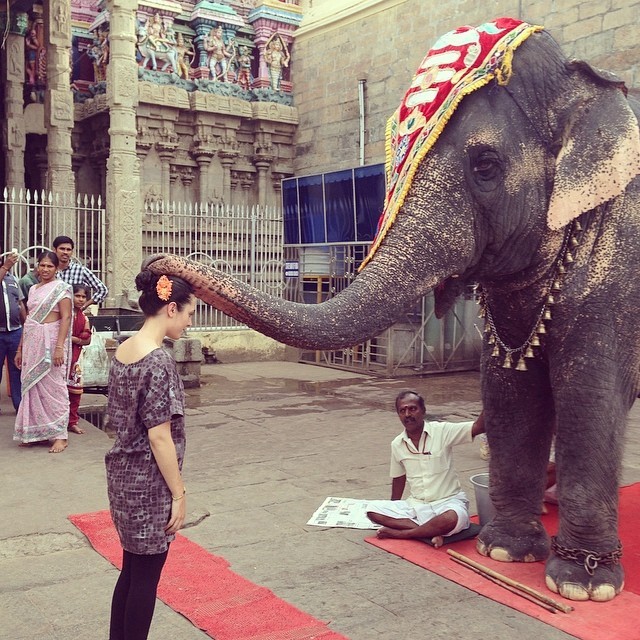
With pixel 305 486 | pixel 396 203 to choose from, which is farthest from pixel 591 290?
pixel 305 486

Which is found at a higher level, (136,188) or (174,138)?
(174,138)

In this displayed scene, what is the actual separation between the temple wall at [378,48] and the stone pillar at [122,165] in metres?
4.75

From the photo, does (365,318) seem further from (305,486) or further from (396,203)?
(305,486)

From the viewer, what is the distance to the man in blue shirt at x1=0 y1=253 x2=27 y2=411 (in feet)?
22.1

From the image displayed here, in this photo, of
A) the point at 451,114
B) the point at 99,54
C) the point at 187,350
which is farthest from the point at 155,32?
the point at 451,114

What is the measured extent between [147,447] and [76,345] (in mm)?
4420

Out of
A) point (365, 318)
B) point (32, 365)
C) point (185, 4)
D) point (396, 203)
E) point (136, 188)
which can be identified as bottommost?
point (32, 365)

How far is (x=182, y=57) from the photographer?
51.9 ft

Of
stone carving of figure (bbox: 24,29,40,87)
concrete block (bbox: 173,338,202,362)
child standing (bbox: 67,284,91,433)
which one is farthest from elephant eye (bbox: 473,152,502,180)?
stone carving of figure (bbox: 24,29,40,87)

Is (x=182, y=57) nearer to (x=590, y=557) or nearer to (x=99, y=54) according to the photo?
(x=99, y=54)

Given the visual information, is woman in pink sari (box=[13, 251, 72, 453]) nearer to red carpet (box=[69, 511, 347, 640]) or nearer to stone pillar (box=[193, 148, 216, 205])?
red carpet (box=[69, 511, 347, 640])

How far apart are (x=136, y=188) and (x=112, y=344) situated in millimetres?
3380

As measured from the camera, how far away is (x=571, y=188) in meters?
3.27

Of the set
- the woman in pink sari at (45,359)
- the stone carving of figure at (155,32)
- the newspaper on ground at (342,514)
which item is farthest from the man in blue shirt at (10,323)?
the stone carving of figure at (155,32)
